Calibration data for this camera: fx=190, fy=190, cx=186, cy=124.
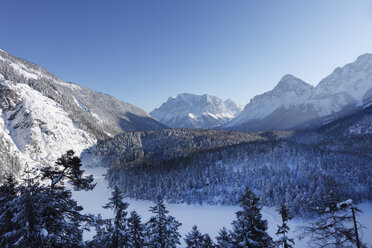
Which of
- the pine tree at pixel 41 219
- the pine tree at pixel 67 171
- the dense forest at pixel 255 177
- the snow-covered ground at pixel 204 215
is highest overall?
the dense forest at pixel 255 177

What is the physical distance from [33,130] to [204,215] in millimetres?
150347

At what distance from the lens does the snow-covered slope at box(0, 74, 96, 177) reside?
13638 cm

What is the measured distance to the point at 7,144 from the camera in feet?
420

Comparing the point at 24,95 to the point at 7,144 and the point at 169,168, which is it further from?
the point at 169,168

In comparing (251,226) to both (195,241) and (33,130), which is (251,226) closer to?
(195,241)

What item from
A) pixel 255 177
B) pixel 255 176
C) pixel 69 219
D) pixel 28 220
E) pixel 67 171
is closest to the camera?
pixel 28 220

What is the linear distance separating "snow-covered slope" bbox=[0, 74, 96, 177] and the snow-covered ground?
62396 millimetres

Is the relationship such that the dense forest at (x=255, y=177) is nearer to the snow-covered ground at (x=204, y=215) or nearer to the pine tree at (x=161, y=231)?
the snow-covered ground at (x=204, y=215)

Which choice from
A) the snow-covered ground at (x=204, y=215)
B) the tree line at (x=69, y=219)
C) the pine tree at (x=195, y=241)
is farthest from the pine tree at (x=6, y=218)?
the snow-covered ground at (x=204, y=215)

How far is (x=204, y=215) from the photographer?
77688mm

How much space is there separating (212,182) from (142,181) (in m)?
39.0

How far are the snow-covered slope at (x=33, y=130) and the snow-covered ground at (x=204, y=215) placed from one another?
62.4 meters

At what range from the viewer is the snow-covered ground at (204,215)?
2435 inches

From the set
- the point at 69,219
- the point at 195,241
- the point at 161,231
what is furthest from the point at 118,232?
the point at 195,241
